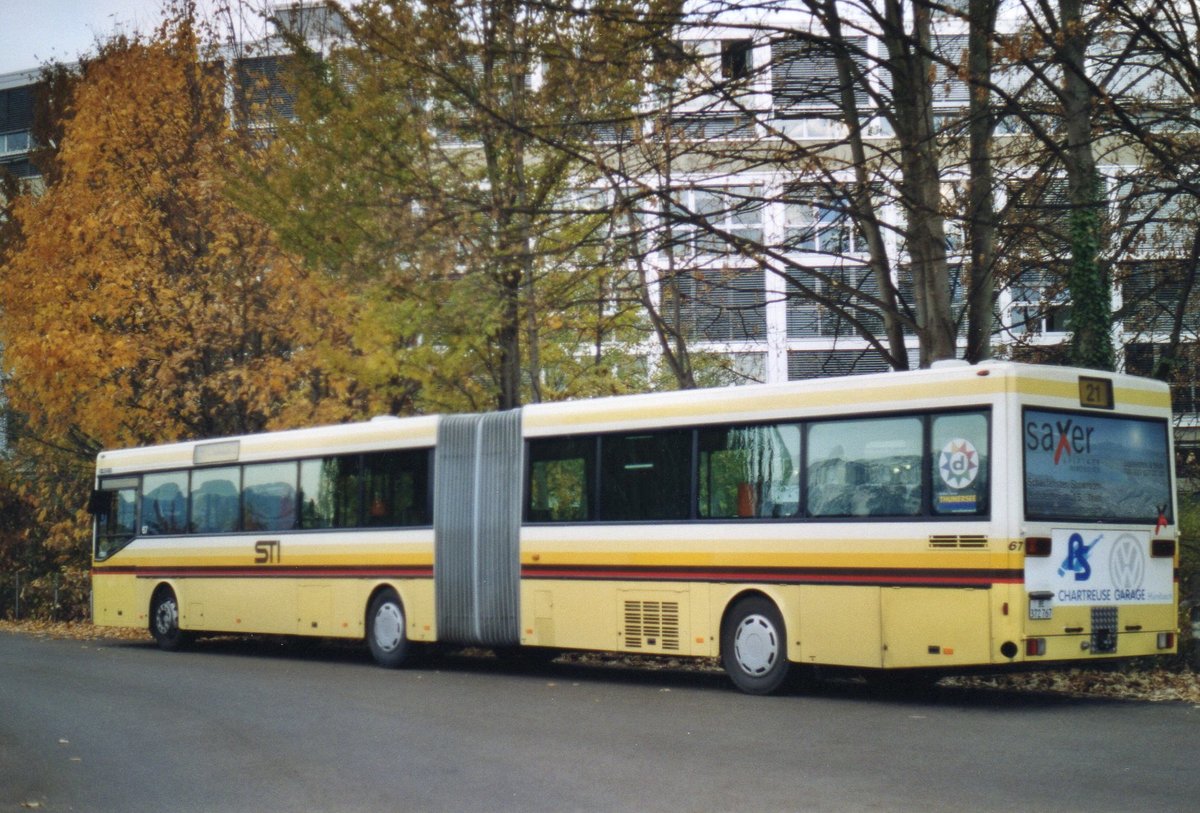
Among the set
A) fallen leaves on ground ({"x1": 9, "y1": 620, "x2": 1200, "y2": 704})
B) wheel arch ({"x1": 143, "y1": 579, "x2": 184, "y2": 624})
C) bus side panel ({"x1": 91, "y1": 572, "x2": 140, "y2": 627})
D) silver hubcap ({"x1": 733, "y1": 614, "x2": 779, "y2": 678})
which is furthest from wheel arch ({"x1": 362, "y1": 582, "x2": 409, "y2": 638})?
bus side panel ({"x1": 91, "y1": 572, "x2": 140, "y2": 627})

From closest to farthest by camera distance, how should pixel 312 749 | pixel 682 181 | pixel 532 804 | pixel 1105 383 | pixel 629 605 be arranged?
1. pixel 532 804
2. pixel 312 749
3. pixel 1105 383
4. pixel 629 605
5. pixel 682 181

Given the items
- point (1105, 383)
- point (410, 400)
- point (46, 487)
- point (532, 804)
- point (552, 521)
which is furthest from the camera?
point (46, 487)

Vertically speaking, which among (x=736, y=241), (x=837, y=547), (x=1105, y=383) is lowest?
(x=837, y=547)

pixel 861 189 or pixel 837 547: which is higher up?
pixel 861 189

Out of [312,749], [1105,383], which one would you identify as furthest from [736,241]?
[312,749]

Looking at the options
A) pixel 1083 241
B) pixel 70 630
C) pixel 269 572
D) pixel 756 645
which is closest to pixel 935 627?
pixel 756 645

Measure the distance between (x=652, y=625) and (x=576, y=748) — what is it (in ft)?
18.8

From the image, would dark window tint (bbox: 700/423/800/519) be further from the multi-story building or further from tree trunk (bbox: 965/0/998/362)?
tree trunk (bbox: 965/0/998/362)

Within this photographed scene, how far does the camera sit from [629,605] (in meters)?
17.9

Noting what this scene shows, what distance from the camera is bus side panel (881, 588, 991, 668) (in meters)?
14.2

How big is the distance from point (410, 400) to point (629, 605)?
9894mm

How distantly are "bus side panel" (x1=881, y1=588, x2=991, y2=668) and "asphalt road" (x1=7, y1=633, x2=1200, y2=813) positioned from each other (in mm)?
462

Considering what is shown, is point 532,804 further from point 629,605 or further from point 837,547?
point 629,605

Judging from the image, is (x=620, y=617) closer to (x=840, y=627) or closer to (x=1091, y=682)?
(x=840, y=627)
